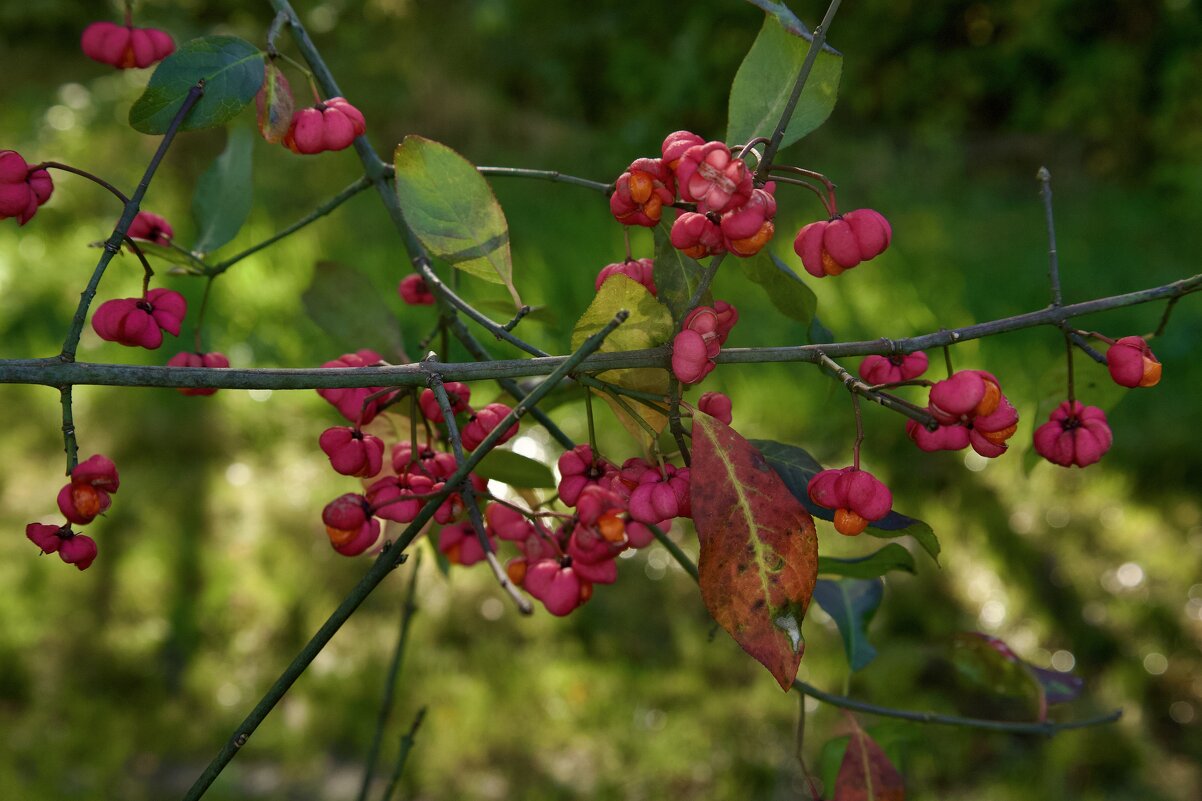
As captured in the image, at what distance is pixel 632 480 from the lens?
1.79 ft

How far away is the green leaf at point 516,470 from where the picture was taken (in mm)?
659

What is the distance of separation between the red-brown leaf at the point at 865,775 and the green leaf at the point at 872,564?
0.10 metres

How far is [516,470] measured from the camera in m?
0.67

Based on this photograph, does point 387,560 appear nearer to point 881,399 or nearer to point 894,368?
point 881,399

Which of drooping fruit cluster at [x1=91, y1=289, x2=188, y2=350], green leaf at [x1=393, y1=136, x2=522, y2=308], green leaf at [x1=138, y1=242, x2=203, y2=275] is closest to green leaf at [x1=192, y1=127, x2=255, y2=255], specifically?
green leaf at [x1=138, y1=242, x2=203, y2=275]

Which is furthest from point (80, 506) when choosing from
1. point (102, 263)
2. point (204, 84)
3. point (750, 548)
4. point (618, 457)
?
point (618, 457)

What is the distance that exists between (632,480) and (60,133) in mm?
4562

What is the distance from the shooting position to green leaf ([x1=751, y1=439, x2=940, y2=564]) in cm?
55

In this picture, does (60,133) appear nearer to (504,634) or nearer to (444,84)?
(444,84)

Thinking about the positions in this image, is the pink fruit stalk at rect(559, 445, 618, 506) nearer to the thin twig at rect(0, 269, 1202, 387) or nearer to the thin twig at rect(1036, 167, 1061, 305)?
the thin twig at rect(0, 269, 1202, 387)

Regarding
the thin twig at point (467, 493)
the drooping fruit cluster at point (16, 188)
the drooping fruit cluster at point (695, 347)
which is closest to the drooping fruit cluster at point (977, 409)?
the drooping fruit cluster at point (695, 347)

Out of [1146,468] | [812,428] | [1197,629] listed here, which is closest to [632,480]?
[1197,629]

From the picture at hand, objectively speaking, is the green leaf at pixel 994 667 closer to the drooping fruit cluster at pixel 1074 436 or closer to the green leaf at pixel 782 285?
the drooping fruit cluster at pixel 1074 436

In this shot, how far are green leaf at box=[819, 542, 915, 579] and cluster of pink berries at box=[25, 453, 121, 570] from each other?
0.42m
